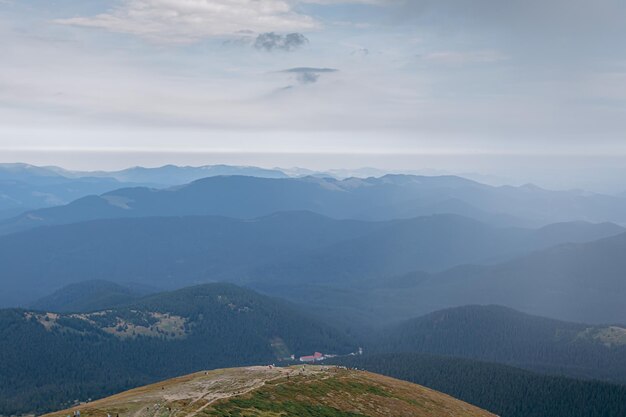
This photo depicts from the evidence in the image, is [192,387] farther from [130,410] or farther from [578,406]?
[578,406]

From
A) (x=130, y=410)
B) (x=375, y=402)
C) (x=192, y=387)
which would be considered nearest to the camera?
(x=130, y=410)

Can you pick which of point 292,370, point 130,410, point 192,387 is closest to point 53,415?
point 130,410

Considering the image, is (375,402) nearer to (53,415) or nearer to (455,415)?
(455,415)

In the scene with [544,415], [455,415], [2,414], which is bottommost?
[2,414]

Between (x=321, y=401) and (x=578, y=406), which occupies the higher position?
(x=321, y=401)

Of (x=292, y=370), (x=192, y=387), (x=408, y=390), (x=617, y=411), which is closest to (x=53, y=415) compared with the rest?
(x=192, y=387)

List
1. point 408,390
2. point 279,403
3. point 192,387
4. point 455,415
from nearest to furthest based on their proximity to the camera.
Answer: point 279,403
point 192,387
point 455,415
point 408,390

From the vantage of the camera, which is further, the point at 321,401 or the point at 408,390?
the point at 408,390
